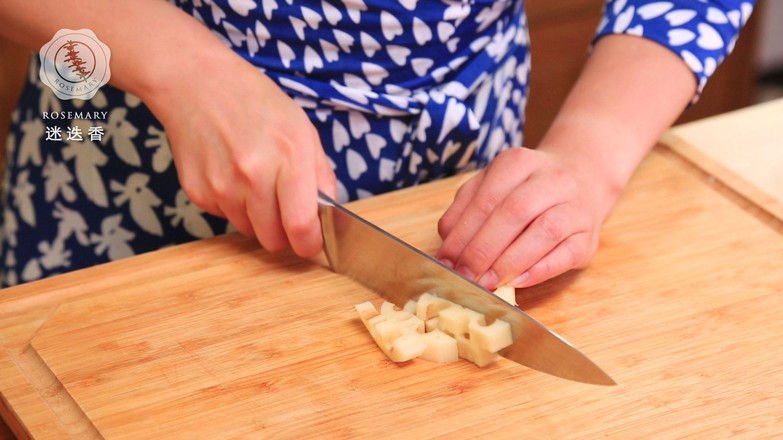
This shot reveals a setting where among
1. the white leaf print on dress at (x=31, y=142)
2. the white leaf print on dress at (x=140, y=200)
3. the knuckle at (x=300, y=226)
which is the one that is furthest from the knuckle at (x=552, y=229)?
the white leaf print on dress at (x=31, y=142)

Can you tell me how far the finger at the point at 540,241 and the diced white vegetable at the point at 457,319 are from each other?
0.04m

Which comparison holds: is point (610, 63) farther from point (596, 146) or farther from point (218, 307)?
point (218, 307)

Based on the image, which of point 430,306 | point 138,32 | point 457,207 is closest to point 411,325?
point 430,306

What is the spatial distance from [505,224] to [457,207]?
64mm

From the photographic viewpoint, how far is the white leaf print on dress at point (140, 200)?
107 centimetres

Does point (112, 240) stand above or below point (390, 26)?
below

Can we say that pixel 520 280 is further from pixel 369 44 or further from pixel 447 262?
pixel 369 44

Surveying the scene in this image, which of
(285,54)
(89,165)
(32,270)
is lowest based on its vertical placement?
(32,270)

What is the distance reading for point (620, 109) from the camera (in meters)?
0.98

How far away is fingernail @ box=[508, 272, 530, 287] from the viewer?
2.83 ft

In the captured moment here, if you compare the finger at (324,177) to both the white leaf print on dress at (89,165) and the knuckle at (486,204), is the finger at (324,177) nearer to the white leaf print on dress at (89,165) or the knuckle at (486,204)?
the knuckle at (486,204)

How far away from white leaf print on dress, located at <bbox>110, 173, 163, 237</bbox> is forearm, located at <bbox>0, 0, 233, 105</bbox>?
7.2 inches

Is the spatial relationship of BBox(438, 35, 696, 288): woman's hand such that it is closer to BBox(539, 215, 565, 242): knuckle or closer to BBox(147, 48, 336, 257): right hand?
BBox(539, 215, 565, 242): knuckle

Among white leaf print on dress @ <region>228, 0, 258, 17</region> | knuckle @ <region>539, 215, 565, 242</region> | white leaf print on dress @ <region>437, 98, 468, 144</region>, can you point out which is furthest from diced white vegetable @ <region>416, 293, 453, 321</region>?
white leaf print on dress @ <region>228, 0, 258, 17</region>
